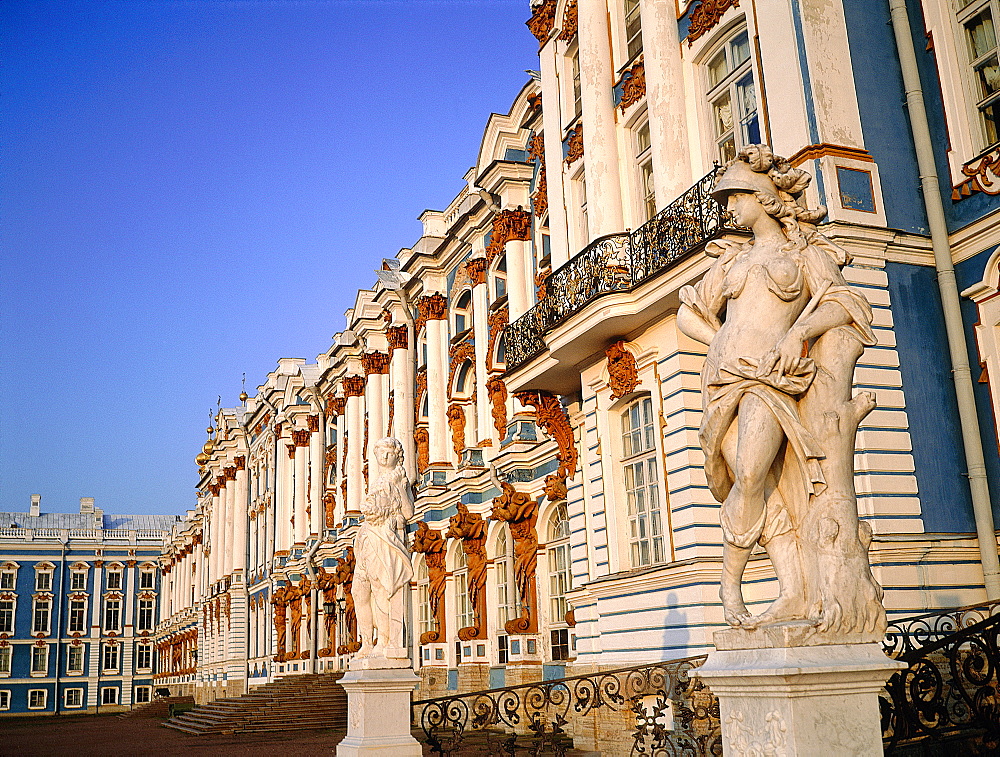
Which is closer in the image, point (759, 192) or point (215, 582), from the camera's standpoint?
point (759, 192)

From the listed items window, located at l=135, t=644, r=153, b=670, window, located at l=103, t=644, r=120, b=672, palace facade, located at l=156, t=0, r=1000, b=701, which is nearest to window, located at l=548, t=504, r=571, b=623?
palace facade, located at l=156, t=0, r=1000, b=701

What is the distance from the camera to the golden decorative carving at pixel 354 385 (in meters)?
31.2

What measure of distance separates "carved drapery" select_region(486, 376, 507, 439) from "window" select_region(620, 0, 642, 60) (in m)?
8.14

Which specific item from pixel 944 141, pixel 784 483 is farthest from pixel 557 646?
pixel 784 483

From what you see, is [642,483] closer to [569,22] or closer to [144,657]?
[569,22]

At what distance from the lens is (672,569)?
12.1m

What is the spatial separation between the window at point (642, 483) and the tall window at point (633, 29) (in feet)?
17.7

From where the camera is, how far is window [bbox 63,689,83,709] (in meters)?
67.4

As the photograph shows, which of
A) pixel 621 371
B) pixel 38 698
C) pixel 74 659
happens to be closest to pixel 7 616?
pixel 74 659

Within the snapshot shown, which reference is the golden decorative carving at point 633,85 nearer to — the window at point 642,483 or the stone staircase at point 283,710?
the window at point 642,483

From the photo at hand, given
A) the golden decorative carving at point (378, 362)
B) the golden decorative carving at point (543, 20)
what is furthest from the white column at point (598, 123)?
the golden decorative carving at point (378, 362)

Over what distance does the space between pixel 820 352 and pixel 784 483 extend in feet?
2.34

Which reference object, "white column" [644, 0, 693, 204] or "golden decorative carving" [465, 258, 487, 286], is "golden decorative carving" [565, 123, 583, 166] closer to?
"white column" [644, 0, 693, 204]

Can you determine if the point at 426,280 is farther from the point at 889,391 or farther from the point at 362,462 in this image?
the point at 889,391
